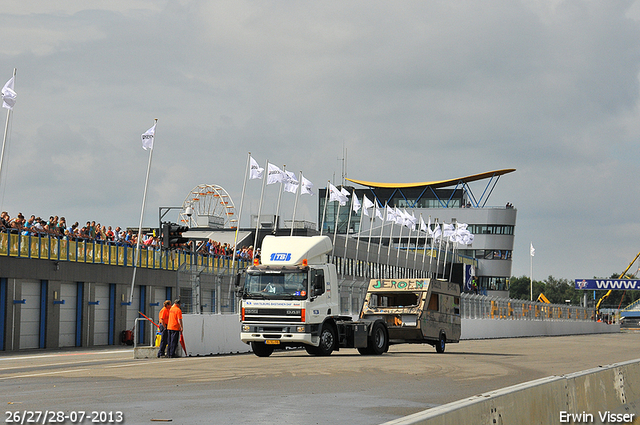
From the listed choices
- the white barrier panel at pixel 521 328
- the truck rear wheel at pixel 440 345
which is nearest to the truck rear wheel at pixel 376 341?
the truck rear wheel at pixel 440 345

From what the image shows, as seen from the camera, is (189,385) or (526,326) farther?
(526,326)

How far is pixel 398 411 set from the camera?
1232 centimetres

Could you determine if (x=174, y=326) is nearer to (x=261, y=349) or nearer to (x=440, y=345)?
(x=261, y=349)

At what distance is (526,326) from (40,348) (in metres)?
38.4

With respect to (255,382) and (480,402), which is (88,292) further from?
(480,402)

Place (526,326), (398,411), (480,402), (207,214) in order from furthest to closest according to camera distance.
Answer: (207,214), (526,326), (398,411), (480,402)

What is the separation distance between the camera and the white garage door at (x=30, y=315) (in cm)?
3628

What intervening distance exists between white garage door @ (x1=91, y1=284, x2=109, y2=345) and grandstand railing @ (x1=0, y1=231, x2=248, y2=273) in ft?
4.64

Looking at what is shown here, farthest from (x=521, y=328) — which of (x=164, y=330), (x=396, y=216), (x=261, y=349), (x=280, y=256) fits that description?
(x=164, y=330)

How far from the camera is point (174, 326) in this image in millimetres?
26156

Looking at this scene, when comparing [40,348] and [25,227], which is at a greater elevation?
[25,227]

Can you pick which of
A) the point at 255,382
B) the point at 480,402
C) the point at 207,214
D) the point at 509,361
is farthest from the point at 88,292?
the point at 207,214

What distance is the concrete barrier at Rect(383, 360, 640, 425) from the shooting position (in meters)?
7.57

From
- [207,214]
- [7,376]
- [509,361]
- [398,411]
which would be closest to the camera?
[398,411]
